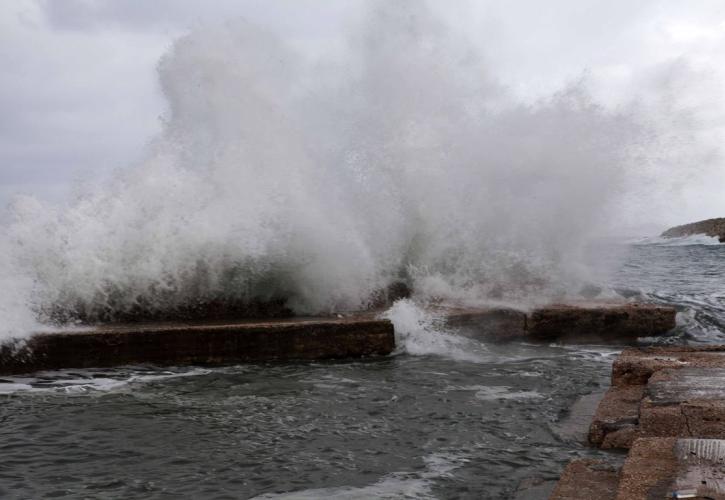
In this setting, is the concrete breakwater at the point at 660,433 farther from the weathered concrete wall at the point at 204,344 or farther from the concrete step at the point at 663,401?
the weathered concrete wall at the point at 204,344

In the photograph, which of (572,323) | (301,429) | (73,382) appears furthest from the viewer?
(572,323)

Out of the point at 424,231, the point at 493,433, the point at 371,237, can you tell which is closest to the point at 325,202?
the point at 371,237

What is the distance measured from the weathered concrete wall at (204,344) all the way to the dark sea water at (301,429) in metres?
0.14

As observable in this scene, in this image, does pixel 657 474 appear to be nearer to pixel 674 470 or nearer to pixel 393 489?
pixel 674 470

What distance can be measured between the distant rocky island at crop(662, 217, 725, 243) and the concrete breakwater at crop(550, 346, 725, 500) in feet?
157

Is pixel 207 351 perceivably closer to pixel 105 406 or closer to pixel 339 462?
pixel 105 406

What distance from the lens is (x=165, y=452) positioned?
3369mm

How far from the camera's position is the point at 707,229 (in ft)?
185

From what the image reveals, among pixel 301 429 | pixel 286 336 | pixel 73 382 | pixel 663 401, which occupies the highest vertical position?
pixel 286 336

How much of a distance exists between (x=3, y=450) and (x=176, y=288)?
2.87 m

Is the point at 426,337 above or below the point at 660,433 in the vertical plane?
above

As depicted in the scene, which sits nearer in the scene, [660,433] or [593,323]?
[660,433]

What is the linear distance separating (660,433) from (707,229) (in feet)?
195

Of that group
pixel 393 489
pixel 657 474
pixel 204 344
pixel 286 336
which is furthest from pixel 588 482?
pixel 204 344
